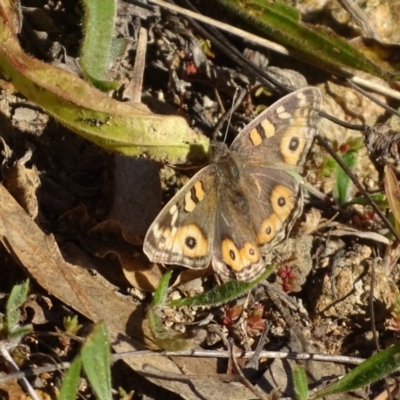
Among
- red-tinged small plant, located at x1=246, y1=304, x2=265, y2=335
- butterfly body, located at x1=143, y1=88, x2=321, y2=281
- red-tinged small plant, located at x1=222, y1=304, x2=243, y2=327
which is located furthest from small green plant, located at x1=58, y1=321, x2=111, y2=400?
red-tinged small plant, located at x1=246, y1=304, x2=265, y2=335

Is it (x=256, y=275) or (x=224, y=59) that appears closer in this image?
(x=256, y=275)

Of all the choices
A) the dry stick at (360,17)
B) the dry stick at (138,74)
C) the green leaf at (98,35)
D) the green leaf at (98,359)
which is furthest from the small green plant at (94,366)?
the dry stick at (360,17)

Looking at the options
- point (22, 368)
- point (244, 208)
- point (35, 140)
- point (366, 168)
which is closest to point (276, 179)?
point (244, 208)

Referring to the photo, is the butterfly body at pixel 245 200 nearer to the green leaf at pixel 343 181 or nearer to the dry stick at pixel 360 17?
the green leaf at pixel 343 181

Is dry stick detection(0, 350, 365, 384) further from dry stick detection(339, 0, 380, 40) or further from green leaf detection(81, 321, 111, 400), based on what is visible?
dry stick detection(339, 0, 380, 40)

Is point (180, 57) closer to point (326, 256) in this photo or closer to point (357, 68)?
point (357, 68)

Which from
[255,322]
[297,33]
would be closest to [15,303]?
[255,322]
